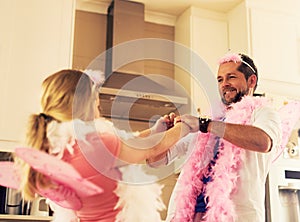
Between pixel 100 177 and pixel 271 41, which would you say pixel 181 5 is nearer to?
pixel 271 41

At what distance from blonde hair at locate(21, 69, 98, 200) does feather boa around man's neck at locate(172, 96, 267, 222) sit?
748 mm

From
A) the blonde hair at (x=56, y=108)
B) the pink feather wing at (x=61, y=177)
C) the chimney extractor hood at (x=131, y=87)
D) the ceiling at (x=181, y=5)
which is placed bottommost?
the pink feather wing at (x=61, y=177)

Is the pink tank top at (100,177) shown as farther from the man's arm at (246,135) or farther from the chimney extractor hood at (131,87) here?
the chimney extractor hood at (131,87)

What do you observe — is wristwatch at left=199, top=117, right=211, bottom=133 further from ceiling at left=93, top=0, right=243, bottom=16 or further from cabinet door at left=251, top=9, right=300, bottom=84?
ceiling at left=93, top=0, right=243, bottom=16

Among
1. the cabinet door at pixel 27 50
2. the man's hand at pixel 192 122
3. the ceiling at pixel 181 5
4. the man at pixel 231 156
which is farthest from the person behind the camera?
the ceiling at pixel 181 5

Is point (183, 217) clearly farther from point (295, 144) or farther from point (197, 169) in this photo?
point (295, 144)

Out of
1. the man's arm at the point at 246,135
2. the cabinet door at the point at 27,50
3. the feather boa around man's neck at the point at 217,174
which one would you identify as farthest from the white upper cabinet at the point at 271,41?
the man's arm at the point at 246,135

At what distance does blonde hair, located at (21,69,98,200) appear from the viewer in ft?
2.95

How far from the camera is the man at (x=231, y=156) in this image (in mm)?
1532

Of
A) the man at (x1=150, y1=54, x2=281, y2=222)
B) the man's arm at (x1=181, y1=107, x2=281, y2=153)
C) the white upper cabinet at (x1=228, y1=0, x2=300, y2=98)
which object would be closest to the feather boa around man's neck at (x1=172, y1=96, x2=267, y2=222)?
the man at (x1=150, y1=54, x2=281, y2=222)

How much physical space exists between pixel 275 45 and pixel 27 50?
153cm

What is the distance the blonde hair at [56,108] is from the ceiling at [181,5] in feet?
7.18

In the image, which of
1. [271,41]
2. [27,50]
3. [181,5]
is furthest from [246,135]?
[181,5]

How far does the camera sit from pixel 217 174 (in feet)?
5.35
